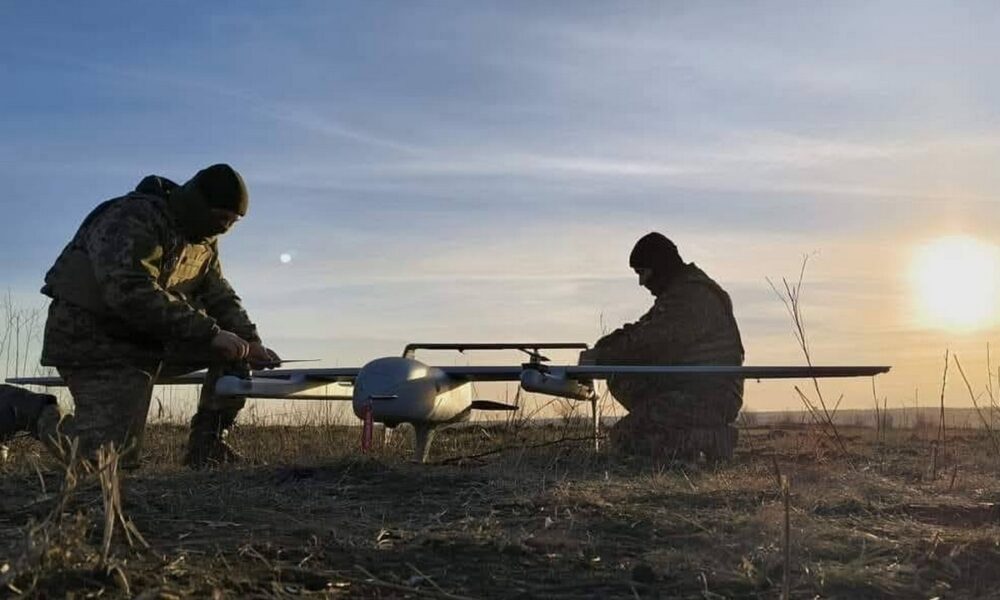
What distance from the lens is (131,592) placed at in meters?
2.19

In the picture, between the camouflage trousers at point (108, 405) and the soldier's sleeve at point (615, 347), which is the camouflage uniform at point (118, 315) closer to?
the camouflage trousers at point (108, 405)

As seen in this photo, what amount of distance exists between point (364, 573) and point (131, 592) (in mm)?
667

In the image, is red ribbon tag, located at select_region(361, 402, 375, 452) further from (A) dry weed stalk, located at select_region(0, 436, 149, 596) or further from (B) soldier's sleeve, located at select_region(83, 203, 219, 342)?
(A) dry weed stalk, located at select_region(0, 436, 149, 596)

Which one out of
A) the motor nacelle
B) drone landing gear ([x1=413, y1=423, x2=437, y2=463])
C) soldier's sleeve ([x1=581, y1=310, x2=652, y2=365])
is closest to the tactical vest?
drone landing gear ([x1=413, y1=423, x2=437, y2=463])

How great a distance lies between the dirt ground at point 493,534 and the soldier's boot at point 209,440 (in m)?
0.73

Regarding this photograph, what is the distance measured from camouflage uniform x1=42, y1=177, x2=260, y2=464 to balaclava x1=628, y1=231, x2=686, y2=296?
3839mm

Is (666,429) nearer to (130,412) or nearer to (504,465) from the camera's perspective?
(504,465)

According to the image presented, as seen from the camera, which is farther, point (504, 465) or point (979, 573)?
point (504, 465)

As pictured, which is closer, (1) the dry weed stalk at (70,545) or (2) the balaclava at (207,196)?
(1) the dry weed stalk at (70,545)

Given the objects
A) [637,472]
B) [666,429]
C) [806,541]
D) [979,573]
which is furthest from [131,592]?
[666,429]

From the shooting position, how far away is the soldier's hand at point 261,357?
6.74 m

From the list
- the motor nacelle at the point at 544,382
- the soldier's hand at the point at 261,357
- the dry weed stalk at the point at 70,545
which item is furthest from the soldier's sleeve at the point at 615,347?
the dry weed stalk at the point at 70,545

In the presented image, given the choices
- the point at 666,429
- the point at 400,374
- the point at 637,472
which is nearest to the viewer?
the point at 637,472

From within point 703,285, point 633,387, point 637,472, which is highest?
point 703,285
